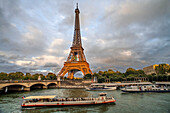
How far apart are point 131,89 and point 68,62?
49675 millimetres

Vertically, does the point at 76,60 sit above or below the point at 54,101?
above

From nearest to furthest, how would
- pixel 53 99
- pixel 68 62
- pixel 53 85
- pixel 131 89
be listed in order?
pixel 53 99
pixel 131 89
pixel 53 85
pixel 68 62

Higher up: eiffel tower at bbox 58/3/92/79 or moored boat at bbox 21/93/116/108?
eiffel tower at bbox 58/3/92/79

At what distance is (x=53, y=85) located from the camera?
72.8 metres

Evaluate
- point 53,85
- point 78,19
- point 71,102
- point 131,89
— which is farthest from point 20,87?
point 78,19

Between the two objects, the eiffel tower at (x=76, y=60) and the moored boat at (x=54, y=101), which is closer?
the moored boat at (x=54, y=101)

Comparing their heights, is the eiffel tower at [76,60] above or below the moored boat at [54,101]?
above

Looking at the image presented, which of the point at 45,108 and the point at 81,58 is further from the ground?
the point at 81,58

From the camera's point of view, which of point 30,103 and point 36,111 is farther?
point 30,103

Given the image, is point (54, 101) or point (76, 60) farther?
point (76, 60)

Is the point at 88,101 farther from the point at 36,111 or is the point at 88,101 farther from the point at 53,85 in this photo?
the point at 53,85

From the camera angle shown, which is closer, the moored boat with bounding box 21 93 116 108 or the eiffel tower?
the moored boat with bounding box 21 93 116 108

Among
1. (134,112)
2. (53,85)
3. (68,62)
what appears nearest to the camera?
(134,112)

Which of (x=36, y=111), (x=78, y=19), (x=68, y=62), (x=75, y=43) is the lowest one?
(x=36, y=111)
